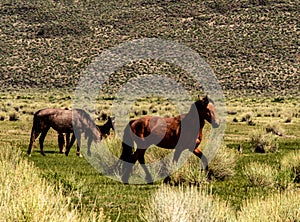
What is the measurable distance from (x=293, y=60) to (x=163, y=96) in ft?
63.6

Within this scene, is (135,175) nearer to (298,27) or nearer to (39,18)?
(298,27)

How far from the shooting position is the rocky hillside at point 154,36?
8750cm

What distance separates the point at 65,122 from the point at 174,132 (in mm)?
7405

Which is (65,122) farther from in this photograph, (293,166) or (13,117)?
(13,117)

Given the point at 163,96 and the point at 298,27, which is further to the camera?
the point at 298,27

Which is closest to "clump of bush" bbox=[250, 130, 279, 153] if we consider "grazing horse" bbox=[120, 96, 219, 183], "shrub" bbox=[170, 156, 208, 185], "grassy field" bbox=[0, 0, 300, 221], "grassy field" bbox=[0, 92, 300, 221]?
"grassy field" bbox=[0, 92, 300, 221]

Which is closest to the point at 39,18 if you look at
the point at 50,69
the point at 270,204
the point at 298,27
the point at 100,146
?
the point at 50,69

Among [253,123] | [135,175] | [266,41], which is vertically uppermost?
[266,41]

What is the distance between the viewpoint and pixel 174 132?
14867 millimetres

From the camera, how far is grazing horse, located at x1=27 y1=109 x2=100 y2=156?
21062 mm

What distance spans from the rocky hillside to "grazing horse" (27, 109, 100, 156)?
63.4 metres

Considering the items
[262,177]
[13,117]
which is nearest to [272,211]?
[262,177]

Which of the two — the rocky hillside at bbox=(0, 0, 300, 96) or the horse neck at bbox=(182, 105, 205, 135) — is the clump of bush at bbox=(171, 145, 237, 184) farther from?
the rocky hillside at bbox=(0, 0, 300, 96)

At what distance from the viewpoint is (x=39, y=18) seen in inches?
4336
